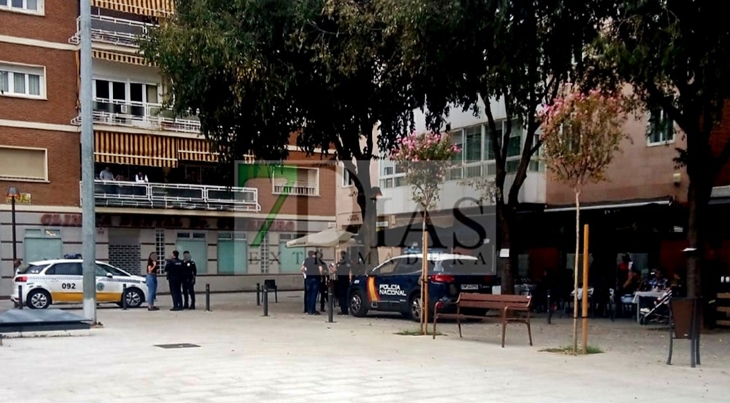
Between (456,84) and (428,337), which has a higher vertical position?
(456,84)

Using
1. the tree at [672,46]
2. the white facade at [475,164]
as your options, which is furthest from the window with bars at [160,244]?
the tree at [672,46]

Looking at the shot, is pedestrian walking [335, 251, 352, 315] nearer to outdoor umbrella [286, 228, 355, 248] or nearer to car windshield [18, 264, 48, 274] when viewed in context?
outdoor umbrella [286, 228, 355, 248]

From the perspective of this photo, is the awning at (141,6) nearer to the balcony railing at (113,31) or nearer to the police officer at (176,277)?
the balcony railing at (113,31)

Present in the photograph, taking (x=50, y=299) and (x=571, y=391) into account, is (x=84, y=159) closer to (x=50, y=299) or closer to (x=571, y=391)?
(x=50, y=299)

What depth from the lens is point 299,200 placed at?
39188 millimetres

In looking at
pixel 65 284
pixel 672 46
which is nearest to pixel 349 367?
pixel 672 46

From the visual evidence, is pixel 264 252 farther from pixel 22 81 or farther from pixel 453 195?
pixel 453 195

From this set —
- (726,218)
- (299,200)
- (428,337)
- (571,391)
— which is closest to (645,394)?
(571,391)

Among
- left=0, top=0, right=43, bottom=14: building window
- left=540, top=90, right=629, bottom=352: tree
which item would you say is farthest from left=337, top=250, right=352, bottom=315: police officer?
left=0, top=0, right=43, bottom=14: building window

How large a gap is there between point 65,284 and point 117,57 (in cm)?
1203

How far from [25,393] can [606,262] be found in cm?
1834

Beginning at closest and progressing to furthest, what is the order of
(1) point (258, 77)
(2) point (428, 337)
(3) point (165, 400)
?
1. (3) point (165, 400)
2. (2) point (428, 337)
3. (1) point (258, 77)

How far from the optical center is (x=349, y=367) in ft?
36.1

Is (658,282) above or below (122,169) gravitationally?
below
